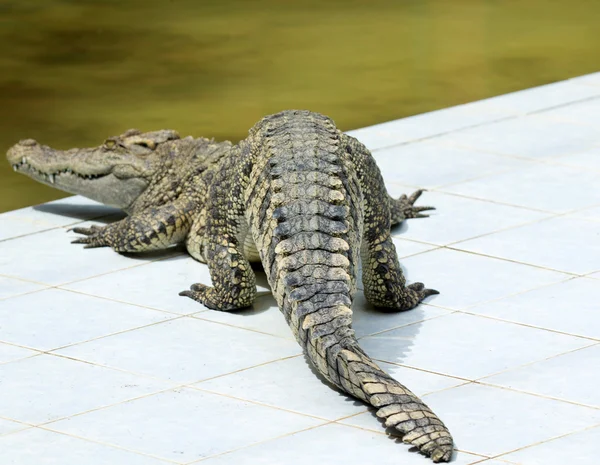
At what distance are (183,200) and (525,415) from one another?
3.24m

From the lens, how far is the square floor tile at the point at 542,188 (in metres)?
8.65

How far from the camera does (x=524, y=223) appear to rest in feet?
27.1

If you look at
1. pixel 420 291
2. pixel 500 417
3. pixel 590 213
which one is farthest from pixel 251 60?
pixel 500 417

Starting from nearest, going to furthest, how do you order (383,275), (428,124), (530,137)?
(383,275) → (530,137) → (428,124)

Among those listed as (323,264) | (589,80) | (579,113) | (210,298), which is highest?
(589,80)

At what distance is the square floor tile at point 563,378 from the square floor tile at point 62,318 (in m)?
2.07

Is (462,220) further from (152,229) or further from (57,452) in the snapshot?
(57,452)

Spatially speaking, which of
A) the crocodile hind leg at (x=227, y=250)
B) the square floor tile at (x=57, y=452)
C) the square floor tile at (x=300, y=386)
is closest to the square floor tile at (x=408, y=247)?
the crocodile hind leg at (x=227, y=250)

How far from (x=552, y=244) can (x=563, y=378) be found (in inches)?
77.6

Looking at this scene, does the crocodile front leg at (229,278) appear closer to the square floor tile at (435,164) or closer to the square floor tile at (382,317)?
Answer: the square floor tile at (382,317)

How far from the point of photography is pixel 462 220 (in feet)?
27.6

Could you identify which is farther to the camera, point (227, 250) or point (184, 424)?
point (227, 250)

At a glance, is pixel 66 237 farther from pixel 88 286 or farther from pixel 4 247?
pixel 88 286

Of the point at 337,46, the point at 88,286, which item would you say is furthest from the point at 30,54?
the point at 88,286
